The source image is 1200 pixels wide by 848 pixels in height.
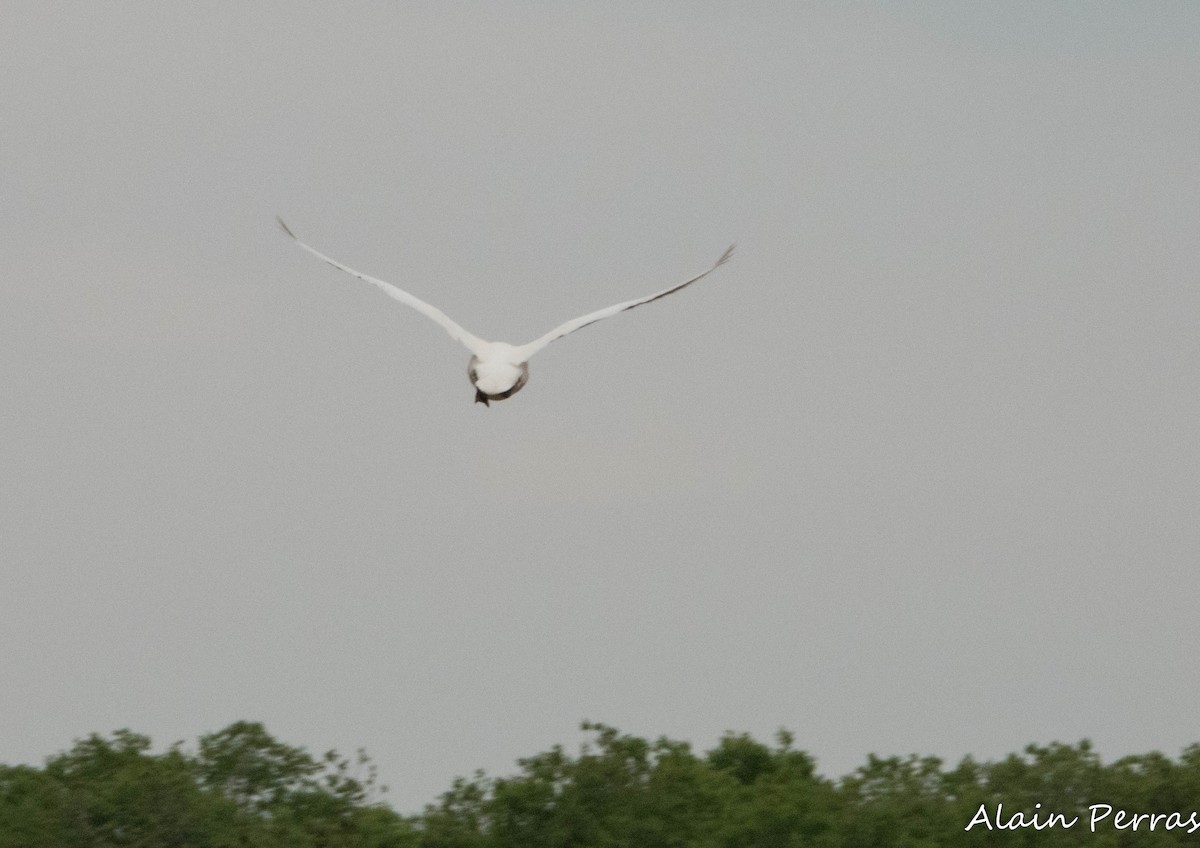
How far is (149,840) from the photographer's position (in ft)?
133

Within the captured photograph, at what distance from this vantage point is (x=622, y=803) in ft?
123

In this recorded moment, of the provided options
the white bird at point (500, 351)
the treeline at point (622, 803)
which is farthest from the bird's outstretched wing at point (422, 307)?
the treeline at point (622, 803)

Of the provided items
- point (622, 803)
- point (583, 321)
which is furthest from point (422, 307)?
point (622, 803)

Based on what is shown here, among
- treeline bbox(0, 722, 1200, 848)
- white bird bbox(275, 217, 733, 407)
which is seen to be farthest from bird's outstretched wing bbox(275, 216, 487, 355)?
treeline bbox(0, 722, 1200, 848)

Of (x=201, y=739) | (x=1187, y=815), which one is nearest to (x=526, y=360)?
(x=1187, y=815)

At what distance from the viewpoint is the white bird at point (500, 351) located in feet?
81.6

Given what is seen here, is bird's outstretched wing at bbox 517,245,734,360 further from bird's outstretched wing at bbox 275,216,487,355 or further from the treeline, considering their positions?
the treeline

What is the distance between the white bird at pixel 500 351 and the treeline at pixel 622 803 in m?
11.9

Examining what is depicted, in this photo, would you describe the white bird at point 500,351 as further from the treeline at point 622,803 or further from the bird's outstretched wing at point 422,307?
the treeline at point 622,803

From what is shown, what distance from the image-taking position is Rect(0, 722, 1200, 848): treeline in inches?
1464

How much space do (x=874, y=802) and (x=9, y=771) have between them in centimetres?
1732

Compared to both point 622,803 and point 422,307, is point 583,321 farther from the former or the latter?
point 622,803

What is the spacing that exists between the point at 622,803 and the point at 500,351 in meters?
13.8

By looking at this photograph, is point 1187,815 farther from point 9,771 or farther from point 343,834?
point 9,771
